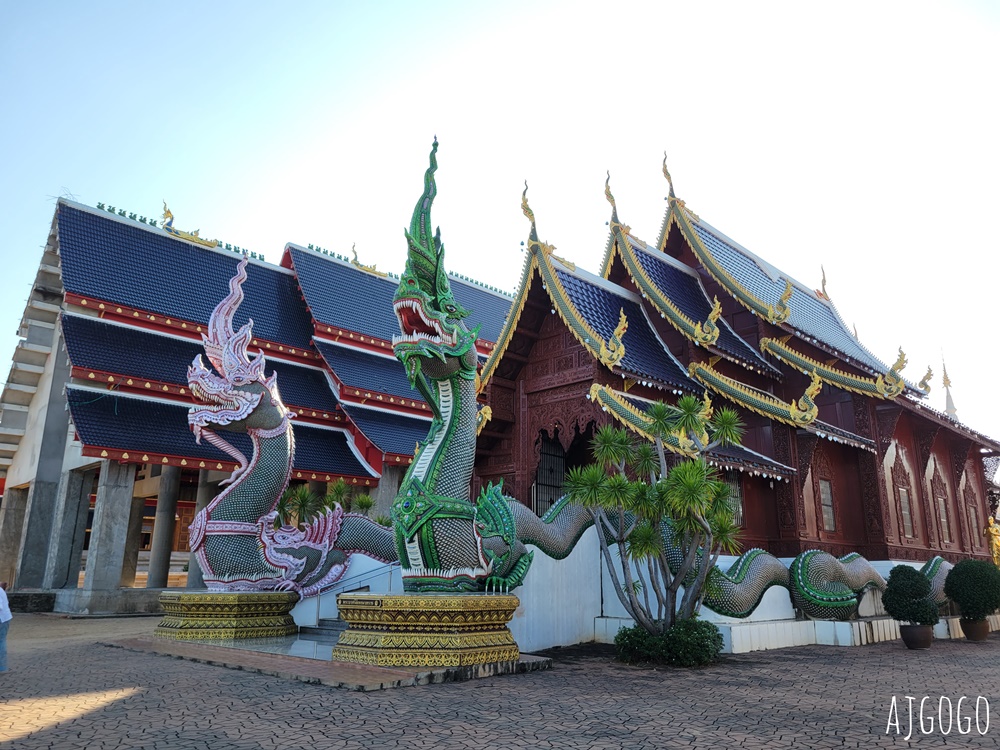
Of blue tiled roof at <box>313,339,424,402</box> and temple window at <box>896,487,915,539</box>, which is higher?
blue tiled roof at <box>313,339,424,402</box>

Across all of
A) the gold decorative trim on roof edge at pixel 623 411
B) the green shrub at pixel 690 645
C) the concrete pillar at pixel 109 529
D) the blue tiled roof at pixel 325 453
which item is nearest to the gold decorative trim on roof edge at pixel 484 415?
the gold decorative trim on roof edge at pixel 623 411

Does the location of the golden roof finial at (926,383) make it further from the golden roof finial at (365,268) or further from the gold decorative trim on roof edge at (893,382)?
the golden roof finial at (365,268)

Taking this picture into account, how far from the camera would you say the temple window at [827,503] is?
14.1 metres

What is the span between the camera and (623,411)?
11148 millimetres

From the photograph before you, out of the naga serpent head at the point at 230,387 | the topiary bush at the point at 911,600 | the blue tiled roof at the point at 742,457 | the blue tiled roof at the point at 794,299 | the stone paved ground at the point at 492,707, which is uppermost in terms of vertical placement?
the blue tiled roof at the point at 794,299

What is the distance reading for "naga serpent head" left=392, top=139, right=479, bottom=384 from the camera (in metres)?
8.40

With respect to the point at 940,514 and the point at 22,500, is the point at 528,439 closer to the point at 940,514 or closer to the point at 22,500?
the point at 940,514

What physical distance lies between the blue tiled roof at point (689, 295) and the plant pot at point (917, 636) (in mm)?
5520

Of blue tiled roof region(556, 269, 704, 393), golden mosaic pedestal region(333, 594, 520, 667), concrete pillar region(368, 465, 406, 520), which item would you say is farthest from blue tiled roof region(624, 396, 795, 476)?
concrete pillar region(368, 465, 406, 520)

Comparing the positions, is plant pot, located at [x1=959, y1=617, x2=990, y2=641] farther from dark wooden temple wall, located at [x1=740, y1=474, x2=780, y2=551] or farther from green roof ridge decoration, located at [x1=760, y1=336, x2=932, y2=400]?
green roof ridge decoration, located at [x1=760, y1=336, x2=932, y2=400]

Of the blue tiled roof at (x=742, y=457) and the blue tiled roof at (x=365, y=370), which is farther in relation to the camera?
the blue tiled roof at (x=365, y=370)

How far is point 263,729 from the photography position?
470 centimetres

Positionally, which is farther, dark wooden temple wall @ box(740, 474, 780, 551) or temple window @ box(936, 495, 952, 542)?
temple window @ box(936, 495, 952, 542)

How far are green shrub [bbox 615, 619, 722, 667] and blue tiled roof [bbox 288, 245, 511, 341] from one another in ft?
46.5
